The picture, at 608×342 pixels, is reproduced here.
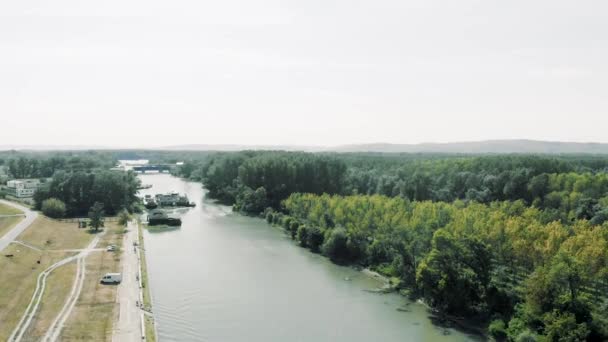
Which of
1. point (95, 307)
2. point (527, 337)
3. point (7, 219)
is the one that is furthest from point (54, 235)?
point (527, 337)

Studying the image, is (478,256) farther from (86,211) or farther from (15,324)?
(86,211)

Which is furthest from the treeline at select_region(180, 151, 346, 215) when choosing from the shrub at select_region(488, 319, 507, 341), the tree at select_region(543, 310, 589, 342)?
the tree at select_region(543, 310, 589, 342)

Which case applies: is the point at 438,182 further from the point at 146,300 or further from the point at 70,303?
the point at 70,303

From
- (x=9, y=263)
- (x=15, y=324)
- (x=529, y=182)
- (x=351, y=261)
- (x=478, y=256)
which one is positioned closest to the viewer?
(x=15, y=324)

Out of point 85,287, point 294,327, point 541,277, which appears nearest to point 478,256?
point 541,277

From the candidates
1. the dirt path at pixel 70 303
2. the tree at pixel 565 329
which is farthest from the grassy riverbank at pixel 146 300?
the tree at pixel 565 329
